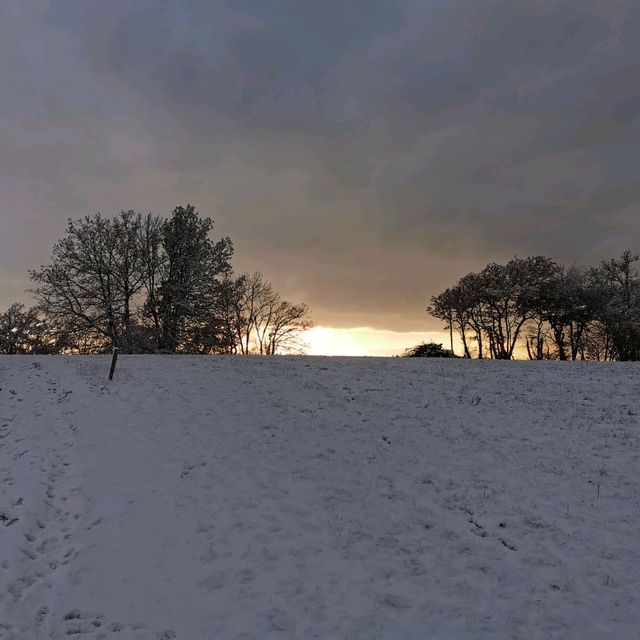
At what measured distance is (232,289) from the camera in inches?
2046

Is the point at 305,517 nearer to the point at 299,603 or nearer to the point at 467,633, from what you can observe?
the point at 299,603

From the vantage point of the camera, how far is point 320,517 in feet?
29.8

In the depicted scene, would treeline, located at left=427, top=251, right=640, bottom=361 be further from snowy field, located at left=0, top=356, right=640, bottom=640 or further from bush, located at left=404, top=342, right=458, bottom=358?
snowy field, located at left=0, top=356, right=640, bottom=640

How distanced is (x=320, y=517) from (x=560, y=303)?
156ft

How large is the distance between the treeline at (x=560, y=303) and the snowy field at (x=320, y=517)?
32688 mm

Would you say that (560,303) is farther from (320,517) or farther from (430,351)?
(320,517)

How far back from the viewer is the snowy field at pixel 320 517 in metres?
6.52

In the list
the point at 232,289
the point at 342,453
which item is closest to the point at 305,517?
the point at 342,453

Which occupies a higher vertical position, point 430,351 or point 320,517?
point 430,351

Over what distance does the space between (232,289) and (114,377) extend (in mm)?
32295

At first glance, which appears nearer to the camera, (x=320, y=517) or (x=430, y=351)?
(x=320, y=517)

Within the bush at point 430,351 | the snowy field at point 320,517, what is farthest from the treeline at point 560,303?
the snowy field at point 320,517

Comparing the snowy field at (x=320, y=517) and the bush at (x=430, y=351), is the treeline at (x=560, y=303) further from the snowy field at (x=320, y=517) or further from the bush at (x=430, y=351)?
the snowy field at (x=320, y=517)

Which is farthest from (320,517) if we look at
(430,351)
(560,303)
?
(560,303)
